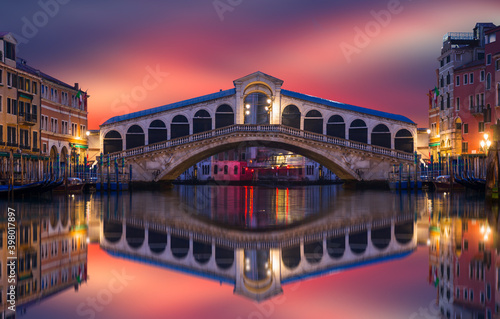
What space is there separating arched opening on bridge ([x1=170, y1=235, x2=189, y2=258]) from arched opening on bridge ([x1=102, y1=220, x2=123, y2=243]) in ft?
3.20

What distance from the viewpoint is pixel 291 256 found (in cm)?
801

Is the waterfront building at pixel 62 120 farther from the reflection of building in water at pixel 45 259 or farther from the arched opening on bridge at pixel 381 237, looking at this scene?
the arched opening on bridge at pixel 381 237

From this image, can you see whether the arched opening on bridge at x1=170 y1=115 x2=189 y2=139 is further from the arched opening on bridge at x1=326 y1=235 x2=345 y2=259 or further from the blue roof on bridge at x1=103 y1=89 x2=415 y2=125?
the arched opening on bridge at x1=326 y1=235 x2=345 y2=259

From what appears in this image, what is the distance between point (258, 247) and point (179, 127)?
38496 mm

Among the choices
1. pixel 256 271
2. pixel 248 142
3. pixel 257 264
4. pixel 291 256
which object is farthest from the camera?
pixel 248 142

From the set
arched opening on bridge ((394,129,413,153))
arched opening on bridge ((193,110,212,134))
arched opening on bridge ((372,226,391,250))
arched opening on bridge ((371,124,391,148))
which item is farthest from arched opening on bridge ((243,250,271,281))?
arched opening on bridge ((394,129,413,153))

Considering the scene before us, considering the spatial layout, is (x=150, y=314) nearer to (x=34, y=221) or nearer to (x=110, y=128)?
(x=34, y=221)

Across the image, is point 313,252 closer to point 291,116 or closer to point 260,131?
point 260,131

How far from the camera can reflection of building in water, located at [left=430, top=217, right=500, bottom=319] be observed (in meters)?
5.15

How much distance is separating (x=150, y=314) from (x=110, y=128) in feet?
143

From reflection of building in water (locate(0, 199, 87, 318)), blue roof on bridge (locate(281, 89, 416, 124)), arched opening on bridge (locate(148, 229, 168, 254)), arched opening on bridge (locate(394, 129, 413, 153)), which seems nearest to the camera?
reflection of building in water (locate(0, 199, 87, 318))

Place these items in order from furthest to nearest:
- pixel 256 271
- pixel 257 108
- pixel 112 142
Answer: pixel 112 142, pixel 257 108, pixel 256 271

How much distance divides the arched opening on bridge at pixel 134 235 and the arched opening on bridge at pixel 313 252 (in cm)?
256

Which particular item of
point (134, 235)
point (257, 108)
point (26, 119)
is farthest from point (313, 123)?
point (134, 235)
